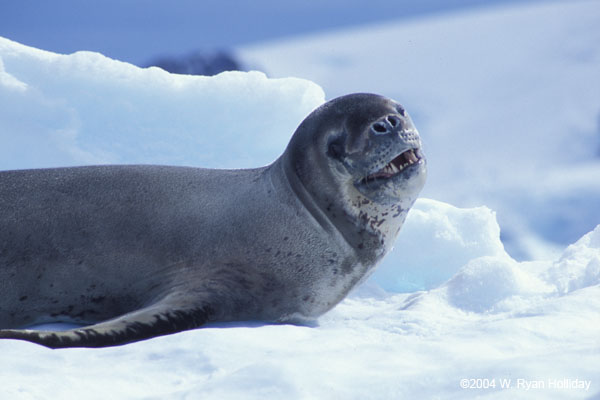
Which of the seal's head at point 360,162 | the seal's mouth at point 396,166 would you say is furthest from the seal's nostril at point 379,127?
the seal's mouth at point 396,166

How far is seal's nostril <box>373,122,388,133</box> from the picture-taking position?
4.10 metres

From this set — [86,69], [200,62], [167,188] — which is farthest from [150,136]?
[200,62]

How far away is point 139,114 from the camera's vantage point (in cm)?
989

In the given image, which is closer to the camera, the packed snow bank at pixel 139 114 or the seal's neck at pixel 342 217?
the seal's neck at pixel 342 217

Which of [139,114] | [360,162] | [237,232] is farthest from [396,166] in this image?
[139,114]

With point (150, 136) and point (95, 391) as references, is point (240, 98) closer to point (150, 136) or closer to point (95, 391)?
point (150, 136)

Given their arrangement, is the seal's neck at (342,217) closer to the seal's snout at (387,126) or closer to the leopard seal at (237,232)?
the leopard seal at (237,232)

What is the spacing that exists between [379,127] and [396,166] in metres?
0.24

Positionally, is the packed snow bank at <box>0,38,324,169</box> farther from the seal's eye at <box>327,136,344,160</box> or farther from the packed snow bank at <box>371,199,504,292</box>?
the seal's eye at <box>327,136,344,160</box>

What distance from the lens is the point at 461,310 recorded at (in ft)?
15.4

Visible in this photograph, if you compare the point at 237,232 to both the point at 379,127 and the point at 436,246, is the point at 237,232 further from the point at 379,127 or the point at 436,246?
the point at 436,246

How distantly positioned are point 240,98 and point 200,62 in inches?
805

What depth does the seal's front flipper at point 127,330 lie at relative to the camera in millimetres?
3070

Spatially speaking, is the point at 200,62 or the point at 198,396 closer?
the point at 198,396
